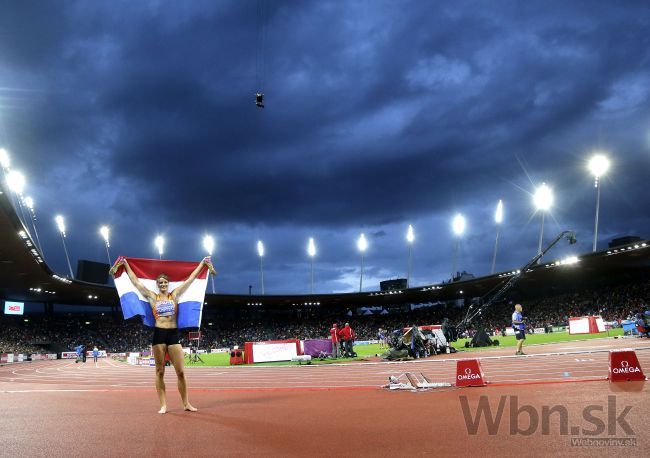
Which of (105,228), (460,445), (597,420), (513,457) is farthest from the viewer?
(105,228)

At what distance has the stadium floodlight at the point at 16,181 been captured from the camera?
108 ft

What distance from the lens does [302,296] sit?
64.6 meters

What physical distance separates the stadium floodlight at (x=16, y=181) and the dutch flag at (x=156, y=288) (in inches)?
1241

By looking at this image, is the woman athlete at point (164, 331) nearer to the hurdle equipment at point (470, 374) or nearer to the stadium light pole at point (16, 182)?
the hurdle equipment at point (470, 374)

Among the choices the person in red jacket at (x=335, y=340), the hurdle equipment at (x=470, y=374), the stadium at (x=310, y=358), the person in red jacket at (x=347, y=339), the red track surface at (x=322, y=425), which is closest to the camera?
the red track surface at (x=322, y=425)

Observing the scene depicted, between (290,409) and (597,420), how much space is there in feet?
14.1

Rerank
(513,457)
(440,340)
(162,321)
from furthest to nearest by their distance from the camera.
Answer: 1. (440,340)
2. (162,321)
3. (513,457)

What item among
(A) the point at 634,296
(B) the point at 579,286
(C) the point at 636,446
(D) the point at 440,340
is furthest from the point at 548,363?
(B) the point at 579,286

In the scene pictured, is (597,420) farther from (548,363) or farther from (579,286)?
(579,286)

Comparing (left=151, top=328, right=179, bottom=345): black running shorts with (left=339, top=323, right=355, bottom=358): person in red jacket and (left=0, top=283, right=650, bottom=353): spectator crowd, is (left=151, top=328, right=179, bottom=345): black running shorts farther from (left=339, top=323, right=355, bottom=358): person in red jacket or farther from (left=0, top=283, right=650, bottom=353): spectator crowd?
(left=0, top=283, right=650, bottom=353): spectator crowd

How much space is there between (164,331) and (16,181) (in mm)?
35485

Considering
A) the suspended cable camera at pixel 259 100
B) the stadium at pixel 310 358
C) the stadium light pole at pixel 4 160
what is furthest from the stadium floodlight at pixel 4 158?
the suspended cable camera at pixel 259 100

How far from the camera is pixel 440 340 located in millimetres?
21891

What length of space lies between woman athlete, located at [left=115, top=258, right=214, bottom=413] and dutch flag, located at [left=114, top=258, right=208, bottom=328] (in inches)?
4.6
